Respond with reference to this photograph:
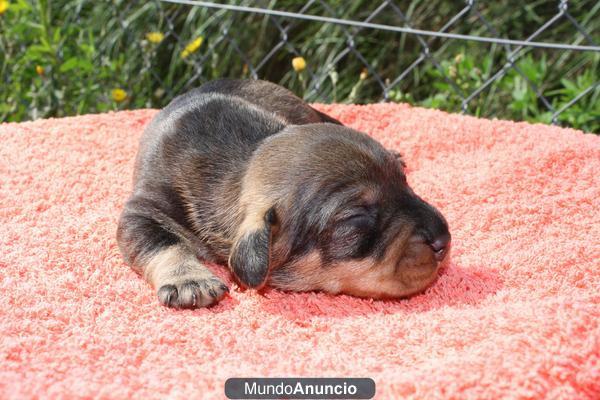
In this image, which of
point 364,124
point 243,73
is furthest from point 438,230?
point 243,73

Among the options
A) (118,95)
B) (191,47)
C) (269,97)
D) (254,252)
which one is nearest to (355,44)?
(191,47)

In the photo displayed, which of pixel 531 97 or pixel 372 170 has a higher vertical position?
pixel 372 170

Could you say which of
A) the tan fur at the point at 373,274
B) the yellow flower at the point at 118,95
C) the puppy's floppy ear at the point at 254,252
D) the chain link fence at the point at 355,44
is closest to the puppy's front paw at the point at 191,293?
the puppy's floppy ear at the point at 254,252

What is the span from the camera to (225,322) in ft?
10.4

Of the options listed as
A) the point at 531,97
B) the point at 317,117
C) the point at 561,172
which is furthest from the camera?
the point at 531,97

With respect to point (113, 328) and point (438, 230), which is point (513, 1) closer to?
point (438, 230)

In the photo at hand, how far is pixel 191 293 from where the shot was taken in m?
3.32

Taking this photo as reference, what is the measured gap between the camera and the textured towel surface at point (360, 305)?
2574 mm

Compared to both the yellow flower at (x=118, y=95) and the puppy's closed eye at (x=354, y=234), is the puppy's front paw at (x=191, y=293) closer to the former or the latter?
the puppy's closed eye at (x=354, y=234)

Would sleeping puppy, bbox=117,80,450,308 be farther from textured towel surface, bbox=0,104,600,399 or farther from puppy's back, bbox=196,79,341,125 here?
puppy's back, bbox=196,79,341,125

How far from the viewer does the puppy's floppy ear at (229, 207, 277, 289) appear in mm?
3236

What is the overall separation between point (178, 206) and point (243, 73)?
4.49 m

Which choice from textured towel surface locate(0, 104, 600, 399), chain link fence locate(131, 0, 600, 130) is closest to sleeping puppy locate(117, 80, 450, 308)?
textured towel surface locate(0, 104, 600, 399)

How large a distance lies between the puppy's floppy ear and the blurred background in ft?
11.7
